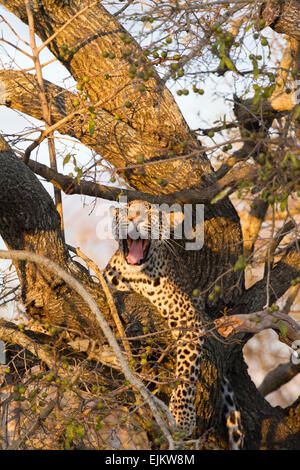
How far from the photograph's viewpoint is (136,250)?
6.21 meters

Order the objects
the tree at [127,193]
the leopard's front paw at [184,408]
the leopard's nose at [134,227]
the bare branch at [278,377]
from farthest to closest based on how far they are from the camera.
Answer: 1. the bare branch at [278,377]
2. the leopard's nose at [134,227]
3. the leopard's front paw at [184,408]
4. the tree at [127,193]

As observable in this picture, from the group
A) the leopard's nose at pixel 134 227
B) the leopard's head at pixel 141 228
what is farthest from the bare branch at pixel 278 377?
the leopard's nose at pixel 134 227

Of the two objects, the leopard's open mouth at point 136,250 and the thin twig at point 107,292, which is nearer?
the thin twig at point 107,292

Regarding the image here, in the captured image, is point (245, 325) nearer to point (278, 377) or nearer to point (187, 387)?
point (187, 387)

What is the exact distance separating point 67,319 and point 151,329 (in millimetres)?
766

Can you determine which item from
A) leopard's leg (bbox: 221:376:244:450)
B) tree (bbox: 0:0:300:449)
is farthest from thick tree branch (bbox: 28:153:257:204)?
leopard's leg (bbox: 221:376:244:450)

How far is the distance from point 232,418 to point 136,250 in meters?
1.92

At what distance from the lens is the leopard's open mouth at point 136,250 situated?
20.1 ft

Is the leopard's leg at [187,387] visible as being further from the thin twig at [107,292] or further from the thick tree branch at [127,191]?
the thick tree branch at [127,191]

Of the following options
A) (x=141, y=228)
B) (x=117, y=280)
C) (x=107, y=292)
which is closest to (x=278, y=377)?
(x=117, y=280)

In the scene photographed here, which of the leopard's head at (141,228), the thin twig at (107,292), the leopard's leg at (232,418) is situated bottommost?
the leopard's leg at (232,418)

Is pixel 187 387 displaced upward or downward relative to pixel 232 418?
upward
